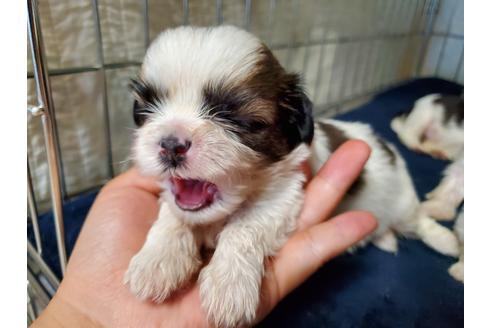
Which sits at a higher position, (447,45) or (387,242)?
(447,45)

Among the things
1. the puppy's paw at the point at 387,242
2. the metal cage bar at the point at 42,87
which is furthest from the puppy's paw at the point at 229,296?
the puppy's paw at the point at 387,242

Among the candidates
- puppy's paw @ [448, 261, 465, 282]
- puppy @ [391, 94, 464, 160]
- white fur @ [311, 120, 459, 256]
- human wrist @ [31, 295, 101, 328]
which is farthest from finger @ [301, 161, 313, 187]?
puppy @ [391, 94, 464, 160]

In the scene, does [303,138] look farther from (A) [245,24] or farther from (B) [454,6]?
(B) [454,6]

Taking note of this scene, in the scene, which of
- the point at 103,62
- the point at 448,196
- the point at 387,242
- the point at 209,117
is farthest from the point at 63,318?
the point at 448,196

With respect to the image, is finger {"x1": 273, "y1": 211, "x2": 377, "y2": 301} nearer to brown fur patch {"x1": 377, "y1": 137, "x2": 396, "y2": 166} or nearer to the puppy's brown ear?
the puppy's brown ear

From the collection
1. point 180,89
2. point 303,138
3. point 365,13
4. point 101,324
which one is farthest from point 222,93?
point 365,13

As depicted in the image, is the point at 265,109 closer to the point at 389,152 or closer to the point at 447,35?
the point at 389,152

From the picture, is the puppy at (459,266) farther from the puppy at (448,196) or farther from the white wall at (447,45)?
the white wall at (447,45)

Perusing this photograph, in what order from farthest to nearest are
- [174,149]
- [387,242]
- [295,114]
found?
[387,242], [295,114], [174,149]
